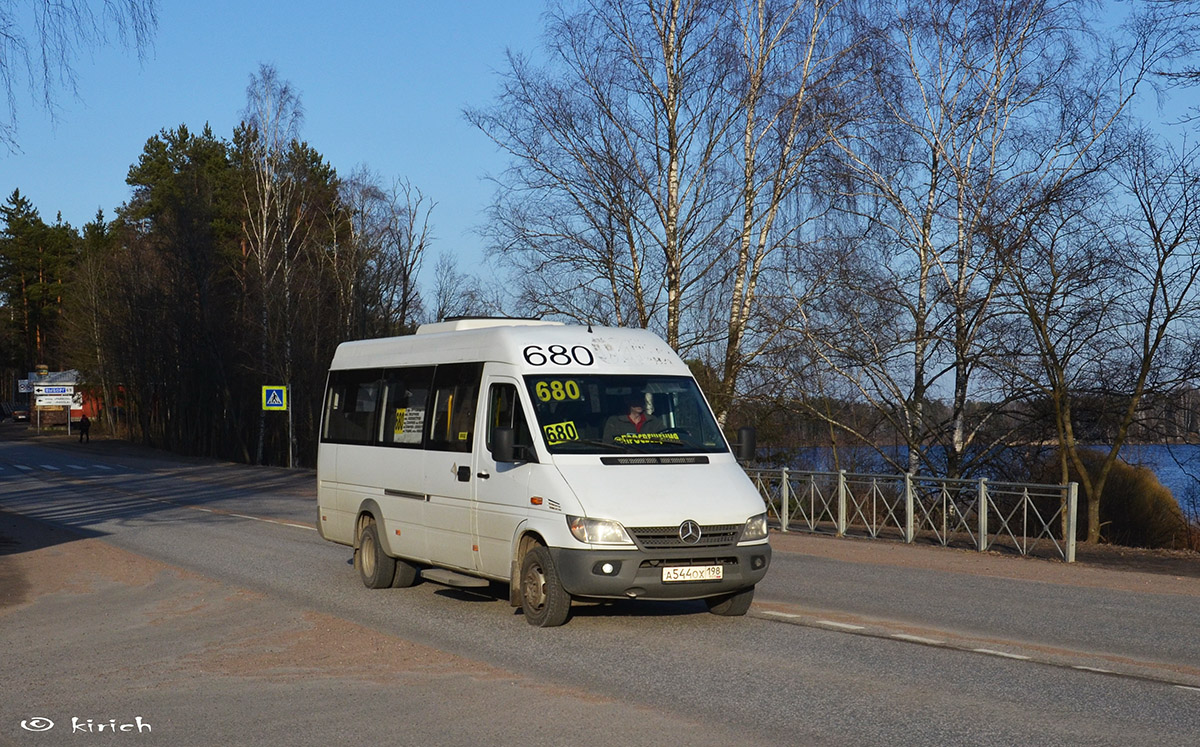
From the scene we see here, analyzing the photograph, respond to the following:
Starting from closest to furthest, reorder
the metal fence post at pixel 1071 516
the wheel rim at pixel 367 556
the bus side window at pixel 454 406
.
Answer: the bus side window at pixel 454 406, the wheel rim at pixel 367 556, the metal fence post at pixel 1071 516

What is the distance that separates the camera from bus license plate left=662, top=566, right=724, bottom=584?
964 centimetres

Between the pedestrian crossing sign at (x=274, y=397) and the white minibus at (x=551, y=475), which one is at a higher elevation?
the pedestrian crossing sign at (x=274, y=397)

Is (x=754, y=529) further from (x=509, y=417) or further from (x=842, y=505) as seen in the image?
(x=842, y=505)

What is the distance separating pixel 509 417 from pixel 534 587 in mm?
1550

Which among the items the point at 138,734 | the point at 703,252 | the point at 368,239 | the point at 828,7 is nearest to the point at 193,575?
the point at 138,734

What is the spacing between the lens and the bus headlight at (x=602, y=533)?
955 centimetres

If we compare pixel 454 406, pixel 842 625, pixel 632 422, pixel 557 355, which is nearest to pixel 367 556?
pixel 454 406

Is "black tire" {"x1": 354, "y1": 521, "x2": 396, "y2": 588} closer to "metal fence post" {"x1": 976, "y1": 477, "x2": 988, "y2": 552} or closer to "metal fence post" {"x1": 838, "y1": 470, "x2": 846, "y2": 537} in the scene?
"metal fence post" {"x1": 976, "y1": 477, "x2": 988, "y2": 552}

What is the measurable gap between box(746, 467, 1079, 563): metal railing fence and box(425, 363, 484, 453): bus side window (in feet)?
24.5

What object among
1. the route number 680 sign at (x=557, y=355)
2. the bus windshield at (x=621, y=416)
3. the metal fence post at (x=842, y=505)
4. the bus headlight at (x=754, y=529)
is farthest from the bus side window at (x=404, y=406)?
the metal fence post at (x=842, y=505)

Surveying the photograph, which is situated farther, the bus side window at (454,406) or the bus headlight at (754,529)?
the bus side window at (454,406)

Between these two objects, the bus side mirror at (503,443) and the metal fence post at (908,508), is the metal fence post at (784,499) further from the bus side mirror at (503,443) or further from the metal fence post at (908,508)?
the bus side mirror at (503,443)

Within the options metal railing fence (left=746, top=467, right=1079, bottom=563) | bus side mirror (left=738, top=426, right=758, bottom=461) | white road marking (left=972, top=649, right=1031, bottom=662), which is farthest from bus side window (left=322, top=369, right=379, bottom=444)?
white road marking (left=972, top=649, right=1031, bottom=662)

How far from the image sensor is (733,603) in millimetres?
10625
